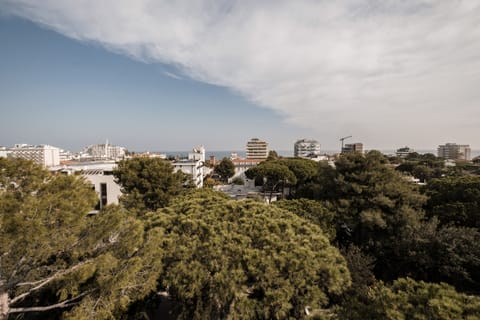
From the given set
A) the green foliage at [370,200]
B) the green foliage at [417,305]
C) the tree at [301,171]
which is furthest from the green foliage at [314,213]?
the tree at [301,171]

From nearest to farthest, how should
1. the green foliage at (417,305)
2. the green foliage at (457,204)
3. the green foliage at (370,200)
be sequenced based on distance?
the green foliage at (417,305), the green foliage at (370,200), the green foliage at (457,204)

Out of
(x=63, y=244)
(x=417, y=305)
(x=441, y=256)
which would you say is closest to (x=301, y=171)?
(x=441, y=256)

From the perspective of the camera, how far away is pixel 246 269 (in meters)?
5.62

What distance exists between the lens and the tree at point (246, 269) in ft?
17.9

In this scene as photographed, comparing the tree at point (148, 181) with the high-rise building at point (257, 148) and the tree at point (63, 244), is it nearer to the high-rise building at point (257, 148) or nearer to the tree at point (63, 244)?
the tree at point (63, 244)

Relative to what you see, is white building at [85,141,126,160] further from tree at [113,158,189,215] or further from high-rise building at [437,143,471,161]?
high-rise building at [437,143,471,161]

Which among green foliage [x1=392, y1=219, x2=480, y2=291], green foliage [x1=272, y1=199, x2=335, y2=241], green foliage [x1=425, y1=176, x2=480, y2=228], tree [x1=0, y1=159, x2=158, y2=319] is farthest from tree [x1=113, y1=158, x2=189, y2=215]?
green foliage [x1=425, y1=176, x2=480, y2=228]

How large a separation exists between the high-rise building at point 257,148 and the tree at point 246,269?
82.0 metres

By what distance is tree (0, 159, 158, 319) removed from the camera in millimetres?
3461

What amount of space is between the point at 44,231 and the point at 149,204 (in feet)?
36.0

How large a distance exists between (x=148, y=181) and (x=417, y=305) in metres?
13.7

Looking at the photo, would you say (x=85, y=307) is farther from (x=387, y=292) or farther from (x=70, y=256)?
(x=387, y=292)

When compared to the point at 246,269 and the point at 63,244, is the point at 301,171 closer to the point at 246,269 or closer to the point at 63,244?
the point at 246,269

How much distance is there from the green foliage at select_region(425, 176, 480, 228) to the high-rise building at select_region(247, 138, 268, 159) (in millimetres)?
73577
